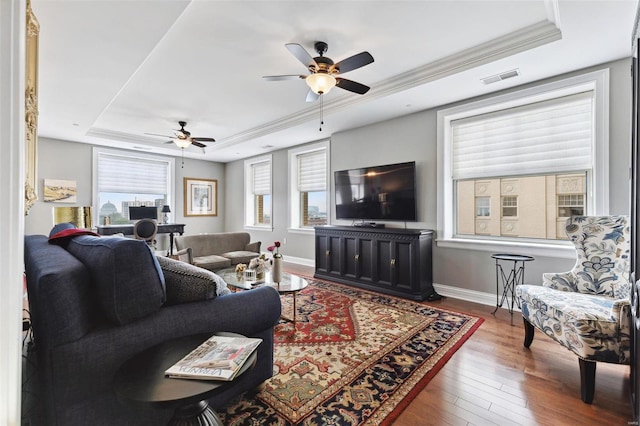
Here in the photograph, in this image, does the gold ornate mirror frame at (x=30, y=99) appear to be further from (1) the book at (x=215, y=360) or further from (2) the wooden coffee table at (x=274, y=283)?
(2) the wooden coffee table at (x=274, y=283)

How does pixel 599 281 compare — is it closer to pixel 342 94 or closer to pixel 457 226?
pixel 457 226

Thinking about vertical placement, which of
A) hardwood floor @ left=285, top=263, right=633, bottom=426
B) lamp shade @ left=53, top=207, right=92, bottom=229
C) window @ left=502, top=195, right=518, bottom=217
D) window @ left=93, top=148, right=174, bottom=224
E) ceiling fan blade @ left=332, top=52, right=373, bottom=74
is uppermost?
ceiling fan blade @ left=332, top=52, right=373, bottom=74

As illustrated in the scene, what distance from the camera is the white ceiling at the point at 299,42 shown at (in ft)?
7.31

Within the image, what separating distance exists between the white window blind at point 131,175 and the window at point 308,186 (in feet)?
10.8

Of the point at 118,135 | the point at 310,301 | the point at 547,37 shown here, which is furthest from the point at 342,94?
the point at 118,135

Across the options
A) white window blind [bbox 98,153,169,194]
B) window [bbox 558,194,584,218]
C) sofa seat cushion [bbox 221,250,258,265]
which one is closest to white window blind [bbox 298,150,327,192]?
sofa seat cushion [bbox 221,250,258,265]

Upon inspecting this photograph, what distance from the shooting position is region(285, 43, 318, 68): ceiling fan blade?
225 centimetres

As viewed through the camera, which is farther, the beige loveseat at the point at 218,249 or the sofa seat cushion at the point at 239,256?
the sofa seat cushion at the point at 239,256

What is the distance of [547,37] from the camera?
2482 mm

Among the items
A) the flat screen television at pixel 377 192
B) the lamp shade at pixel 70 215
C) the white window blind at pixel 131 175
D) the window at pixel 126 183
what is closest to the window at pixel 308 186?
the flat screen television at pixel 377 192

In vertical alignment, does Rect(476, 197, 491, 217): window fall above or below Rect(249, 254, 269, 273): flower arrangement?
above

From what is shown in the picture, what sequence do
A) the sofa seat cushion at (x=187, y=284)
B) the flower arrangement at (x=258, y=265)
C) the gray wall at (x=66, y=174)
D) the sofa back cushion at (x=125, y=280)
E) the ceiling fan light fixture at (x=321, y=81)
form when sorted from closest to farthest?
the sofa back cushion at (x=125, y=280), the sofa seat cushion at (x=187, y=284), the ceiling fan light fixture at (x=321, y=81), the flower arrangement at (x=258, y=265), the gray wall at (x=66, y=174)

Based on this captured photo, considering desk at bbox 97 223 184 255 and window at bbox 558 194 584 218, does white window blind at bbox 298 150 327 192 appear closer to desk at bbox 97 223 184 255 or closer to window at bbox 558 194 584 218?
desk at bbox 97 223 184 255

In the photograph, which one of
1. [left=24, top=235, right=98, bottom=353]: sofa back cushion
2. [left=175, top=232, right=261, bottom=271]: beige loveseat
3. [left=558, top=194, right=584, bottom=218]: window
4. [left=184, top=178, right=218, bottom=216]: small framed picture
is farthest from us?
[left=184, top=178, right=218, bottom=216]: small framed picture
